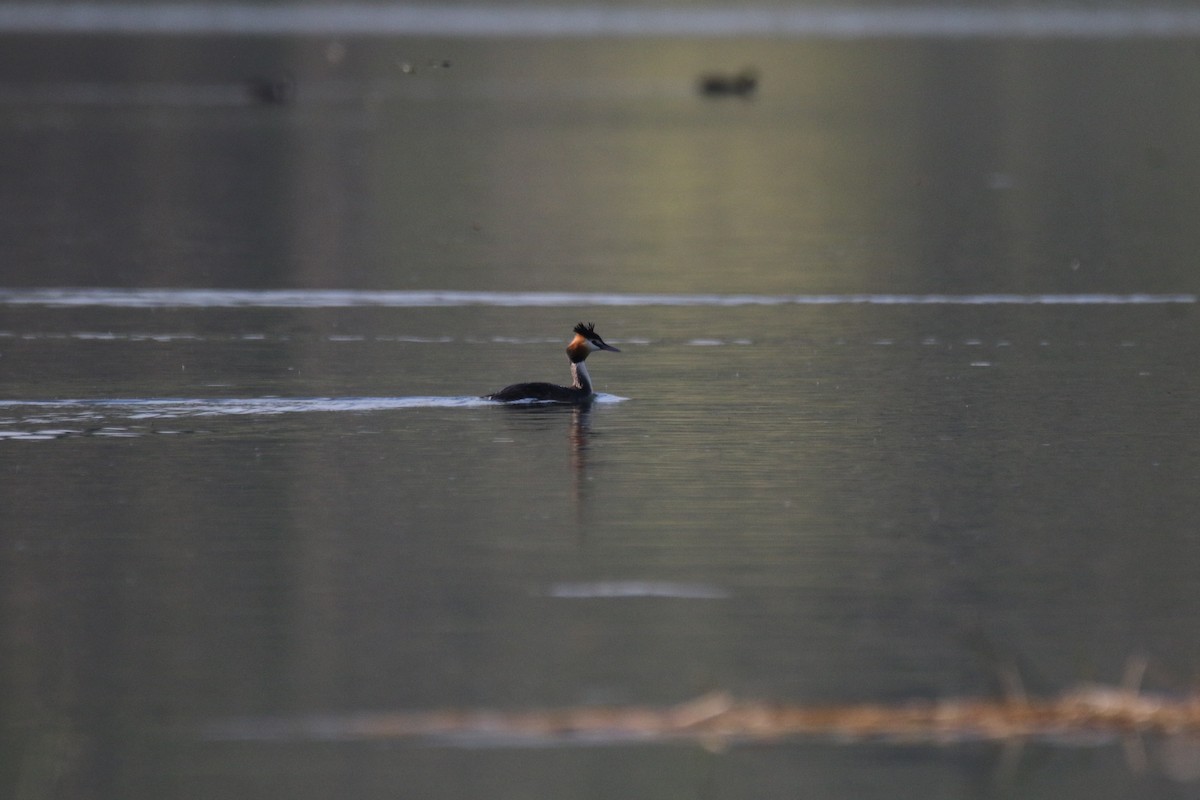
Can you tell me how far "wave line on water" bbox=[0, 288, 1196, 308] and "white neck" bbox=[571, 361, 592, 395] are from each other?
19.6 ft

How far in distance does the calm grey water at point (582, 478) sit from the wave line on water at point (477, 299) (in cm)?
10

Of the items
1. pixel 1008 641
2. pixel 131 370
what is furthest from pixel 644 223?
pixel 1008 641

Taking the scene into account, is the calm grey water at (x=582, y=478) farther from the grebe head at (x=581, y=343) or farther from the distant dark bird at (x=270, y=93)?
the distant dark bird at (x=270, y=93)

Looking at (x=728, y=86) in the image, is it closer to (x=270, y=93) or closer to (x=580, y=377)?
(x=270, y=93)

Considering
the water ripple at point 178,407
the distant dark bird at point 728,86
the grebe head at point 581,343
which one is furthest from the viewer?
the distant dark bird at point 728,86

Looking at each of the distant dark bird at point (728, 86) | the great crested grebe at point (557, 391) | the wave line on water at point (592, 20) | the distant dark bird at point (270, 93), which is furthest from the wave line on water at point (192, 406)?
the wave line on water at point (592, 20)

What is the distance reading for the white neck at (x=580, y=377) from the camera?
16.5m

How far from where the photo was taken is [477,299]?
75.5 ft

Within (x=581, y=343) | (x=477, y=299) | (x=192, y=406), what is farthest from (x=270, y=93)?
(x=192, y=406)

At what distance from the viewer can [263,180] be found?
39156mm

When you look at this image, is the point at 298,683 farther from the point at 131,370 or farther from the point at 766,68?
the point at 766,68

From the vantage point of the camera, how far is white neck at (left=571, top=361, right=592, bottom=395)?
1650 cm

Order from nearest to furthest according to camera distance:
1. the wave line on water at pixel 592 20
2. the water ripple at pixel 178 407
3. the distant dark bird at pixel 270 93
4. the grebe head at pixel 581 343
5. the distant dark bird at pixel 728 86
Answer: the water ripple at pixel 178 407
the grebe head at pixel 581 343
the distant dark bird at pixel 270 93
the distant dark bird at pixel 728 86
the wave line on water at pixel 592 20

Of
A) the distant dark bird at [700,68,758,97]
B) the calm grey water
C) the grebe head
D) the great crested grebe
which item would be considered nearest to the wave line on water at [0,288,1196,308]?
the calm grey water
